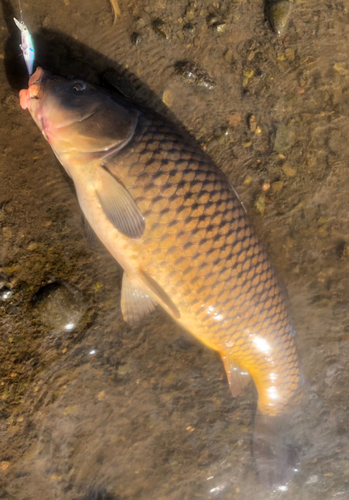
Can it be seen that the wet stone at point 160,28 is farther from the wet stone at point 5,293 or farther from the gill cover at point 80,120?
the wet stone at point 5,293

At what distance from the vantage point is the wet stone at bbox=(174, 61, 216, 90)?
258 cm

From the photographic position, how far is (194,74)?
2.60 meters

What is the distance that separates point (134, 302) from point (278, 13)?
2.33 metres

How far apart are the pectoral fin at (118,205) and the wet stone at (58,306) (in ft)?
2.21

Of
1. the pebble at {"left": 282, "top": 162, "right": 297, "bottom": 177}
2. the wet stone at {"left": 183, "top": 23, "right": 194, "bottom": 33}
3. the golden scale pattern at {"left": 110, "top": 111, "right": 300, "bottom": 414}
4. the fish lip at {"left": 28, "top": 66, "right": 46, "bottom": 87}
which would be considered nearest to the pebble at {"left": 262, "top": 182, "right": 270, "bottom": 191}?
the pebble at {"left": 282, "top": 162, "right": 297, "bottom": 177}

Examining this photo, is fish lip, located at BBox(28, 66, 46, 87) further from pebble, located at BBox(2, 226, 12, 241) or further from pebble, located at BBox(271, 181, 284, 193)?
pebble, located at BBox(271, 181, 284, 193)

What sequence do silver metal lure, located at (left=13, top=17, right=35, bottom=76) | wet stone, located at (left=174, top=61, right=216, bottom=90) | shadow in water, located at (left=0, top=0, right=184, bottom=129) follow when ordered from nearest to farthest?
silver metal lure, located at (left=13, top=17, right=35, bottom=76) < shadow in water, located at (left=0, top=0, right=184, bottom=129) < wet stone, located at (left=174, top=61, right=216, bottom=90)

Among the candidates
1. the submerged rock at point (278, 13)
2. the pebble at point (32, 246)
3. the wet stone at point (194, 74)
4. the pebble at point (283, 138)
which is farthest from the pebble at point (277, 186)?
the pebble at point (32, 246)

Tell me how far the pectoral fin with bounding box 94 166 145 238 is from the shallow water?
52 centimetres

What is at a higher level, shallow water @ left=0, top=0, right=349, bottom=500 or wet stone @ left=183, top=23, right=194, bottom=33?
wet stone @ left=183, top=23, right=194, bottom=33

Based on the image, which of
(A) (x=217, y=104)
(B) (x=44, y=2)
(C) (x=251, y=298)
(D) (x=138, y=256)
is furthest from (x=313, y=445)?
(B) (x=44, y=2)

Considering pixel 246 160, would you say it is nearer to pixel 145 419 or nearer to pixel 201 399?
pixel 201 399

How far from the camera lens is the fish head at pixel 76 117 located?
6.45ft

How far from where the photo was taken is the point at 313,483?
295cm
